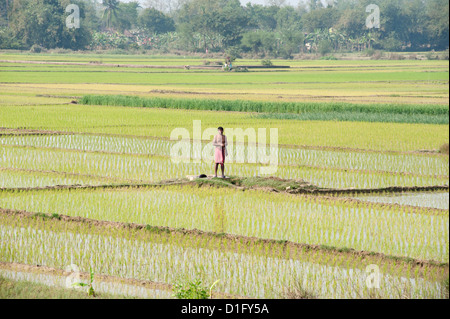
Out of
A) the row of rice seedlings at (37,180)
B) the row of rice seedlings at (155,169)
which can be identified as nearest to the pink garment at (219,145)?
the row of rice seedlings at (155,169)

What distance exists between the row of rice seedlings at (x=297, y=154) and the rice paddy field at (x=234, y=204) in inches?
2.0

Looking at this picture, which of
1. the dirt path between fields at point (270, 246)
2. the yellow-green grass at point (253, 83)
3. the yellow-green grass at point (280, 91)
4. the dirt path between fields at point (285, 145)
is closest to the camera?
the dirt path between fields at point (270, 246)

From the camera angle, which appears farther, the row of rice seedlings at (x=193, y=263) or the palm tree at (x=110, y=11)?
the palm tree at (x=110, y=11)

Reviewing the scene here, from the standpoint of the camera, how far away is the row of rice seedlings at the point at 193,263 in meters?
5.42

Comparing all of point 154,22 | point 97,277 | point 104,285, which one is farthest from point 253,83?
point 154,22

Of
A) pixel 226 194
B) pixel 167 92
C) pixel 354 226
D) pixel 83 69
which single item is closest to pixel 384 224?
pixel 354 226

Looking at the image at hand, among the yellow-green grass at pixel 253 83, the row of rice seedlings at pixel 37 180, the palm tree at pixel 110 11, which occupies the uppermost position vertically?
the palm tree at pixel 110 11

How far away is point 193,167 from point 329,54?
55871 mm

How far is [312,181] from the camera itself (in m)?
10.3

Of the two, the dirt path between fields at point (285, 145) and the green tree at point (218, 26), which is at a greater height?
the green tree at point (218, 26)

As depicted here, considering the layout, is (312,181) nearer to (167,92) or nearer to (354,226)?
(354,226)

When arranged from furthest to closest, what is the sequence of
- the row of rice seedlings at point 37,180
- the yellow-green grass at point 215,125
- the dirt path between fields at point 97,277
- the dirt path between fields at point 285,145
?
the yellow-green grass at point 215,125, the dirt path between fields at point 285,145, the row of rice seedlings at point 37,180, the dirt path between fields at point 97,277

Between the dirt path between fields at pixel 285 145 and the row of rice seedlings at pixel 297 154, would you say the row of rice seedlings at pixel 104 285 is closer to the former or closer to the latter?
the row of rice seedlings at pixel 297 154
